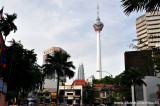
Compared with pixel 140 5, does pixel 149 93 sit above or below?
below

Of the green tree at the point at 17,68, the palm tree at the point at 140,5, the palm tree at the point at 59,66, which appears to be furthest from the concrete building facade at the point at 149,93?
the palm tree at the point at 140,5

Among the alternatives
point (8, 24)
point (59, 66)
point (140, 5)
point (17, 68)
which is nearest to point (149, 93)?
point (59, 66)

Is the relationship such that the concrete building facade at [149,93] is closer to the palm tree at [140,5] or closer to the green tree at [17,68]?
the green tree at [17,68]

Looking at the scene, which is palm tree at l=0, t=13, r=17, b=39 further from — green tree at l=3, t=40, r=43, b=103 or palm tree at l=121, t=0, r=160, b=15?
palm tree at l=121, t=0, r=160, b=15

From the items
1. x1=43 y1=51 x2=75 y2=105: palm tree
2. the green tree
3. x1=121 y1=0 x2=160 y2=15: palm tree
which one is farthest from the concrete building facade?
x1=121 y1=0 x2=160 y2=15: palm tree

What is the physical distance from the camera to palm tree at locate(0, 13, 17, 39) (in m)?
32.1

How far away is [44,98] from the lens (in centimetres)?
8531

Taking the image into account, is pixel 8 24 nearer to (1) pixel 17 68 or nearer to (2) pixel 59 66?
(1) pixel 17 68

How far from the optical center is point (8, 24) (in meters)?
33.1

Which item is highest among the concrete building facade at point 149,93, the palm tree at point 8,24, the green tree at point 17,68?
the palm tree at point 8,24

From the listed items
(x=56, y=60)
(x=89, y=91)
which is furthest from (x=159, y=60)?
(x=89, y=91)

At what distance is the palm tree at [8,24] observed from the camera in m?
32.1

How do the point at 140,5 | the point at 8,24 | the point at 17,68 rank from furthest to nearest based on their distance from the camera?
the point at 8,24
the point at 17,68
the point at 140,5

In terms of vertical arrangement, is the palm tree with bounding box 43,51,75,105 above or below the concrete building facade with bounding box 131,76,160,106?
above
